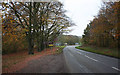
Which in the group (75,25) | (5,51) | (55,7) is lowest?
(5,51)

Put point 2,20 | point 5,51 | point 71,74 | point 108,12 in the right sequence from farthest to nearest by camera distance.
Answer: point 5,51, point 108,12, point 2,20, point 71,74

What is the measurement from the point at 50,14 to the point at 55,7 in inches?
89.9

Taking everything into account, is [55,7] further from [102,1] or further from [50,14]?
[102,1]

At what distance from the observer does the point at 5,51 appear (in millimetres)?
27859

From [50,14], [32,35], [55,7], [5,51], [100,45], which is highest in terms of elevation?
[55,7]

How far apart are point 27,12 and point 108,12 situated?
1513 cm

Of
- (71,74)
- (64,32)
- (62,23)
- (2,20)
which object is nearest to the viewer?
(71,74)

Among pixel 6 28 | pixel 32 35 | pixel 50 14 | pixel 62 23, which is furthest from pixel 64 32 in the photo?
pixel 6 28

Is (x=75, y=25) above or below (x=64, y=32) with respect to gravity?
above

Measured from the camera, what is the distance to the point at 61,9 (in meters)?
21.9

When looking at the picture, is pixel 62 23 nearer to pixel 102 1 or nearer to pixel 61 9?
pixel 61 9

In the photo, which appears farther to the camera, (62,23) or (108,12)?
(62,23)

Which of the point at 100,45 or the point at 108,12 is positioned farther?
the point at 100,45

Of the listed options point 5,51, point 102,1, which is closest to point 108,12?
point 102,1
